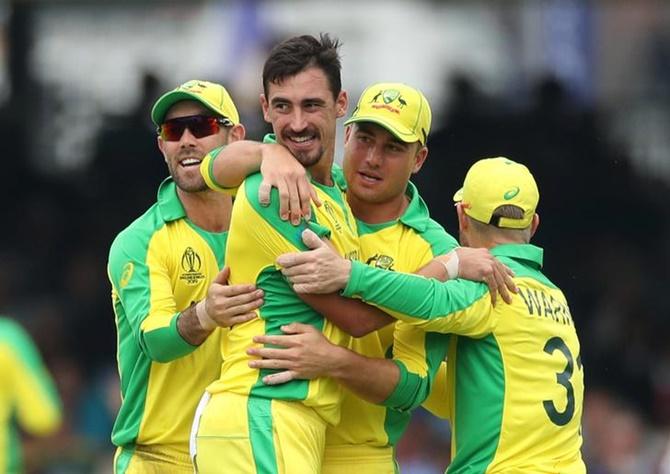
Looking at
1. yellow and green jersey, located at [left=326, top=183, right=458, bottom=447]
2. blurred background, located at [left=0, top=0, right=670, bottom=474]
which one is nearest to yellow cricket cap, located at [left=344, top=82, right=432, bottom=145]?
yellow and green jersey, located at [left=326, top=183, right=458, bottom=447]

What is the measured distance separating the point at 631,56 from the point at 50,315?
20.8ft

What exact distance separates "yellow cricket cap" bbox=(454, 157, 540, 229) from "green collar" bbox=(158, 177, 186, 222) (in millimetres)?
1287

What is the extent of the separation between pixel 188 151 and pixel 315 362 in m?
1.37

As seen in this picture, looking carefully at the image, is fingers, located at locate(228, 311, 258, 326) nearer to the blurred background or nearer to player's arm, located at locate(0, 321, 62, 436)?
player's arm, located at locate(0, 321, 62, 436)

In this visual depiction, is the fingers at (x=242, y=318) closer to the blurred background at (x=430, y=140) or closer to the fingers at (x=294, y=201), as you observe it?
the fingers at (x=294, y=201)

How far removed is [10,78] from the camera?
16.7m

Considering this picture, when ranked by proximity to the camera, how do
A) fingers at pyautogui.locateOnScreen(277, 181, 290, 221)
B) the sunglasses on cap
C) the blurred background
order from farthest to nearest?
the blurred background
the sunglasses on cap
fingers at pyautogui.locateOnScreen(277, 181, 290, 221)

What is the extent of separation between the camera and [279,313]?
676cm

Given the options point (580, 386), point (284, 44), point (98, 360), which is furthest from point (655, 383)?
point (284, 44)

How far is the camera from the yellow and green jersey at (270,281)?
6.65m

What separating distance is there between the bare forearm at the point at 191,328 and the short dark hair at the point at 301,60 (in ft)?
3.10

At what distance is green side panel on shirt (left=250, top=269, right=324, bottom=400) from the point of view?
21.9ft

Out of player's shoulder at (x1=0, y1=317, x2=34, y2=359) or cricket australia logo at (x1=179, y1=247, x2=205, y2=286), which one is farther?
player's shoulder at (x1=0, y1=317, x2=34, y2=359)

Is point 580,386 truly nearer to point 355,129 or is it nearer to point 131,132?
point 355,129
